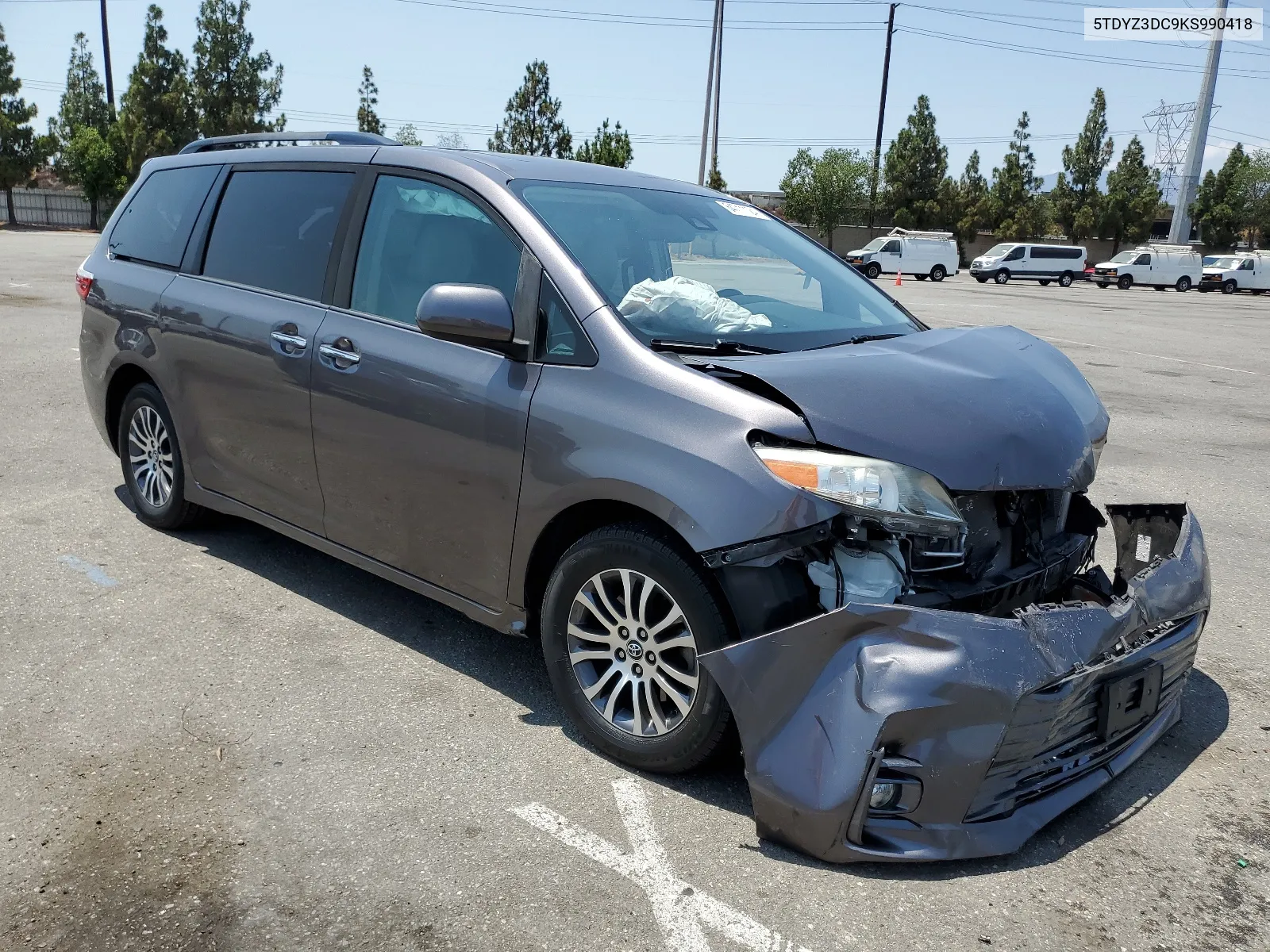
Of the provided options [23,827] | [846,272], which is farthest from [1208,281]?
[23,827]

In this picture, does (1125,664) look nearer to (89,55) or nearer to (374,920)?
(374,920)

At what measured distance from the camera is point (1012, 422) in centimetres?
308

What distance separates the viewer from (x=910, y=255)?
155 ft

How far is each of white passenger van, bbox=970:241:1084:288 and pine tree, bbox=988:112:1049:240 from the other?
16.4 m

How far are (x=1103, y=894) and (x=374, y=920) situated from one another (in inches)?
73.4

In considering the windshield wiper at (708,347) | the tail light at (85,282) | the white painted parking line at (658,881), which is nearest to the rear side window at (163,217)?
the tail light at (85,282)

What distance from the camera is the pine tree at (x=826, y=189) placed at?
67.9 m

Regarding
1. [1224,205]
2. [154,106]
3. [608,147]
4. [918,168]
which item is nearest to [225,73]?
[154,106]

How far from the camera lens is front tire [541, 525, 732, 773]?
2.98m

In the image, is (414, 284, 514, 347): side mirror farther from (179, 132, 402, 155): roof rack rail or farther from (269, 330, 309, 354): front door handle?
(179, 132, 402, 155): roof rack rail

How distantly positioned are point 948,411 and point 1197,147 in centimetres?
6518

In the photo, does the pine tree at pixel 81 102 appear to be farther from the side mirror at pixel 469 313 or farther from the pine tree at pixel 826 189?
the side mirror at pixel 469 313

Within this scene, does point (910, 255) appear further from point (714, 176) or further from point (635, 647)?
point (635, 647)

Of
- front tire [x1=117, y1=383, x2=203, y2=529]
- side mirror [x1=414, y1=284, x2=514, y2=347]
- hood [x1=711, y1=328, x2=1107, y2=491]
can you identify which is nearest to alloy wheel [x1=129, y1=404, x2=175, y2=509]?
front tire [x1=117, y1=383, x2=203, y2=529]
